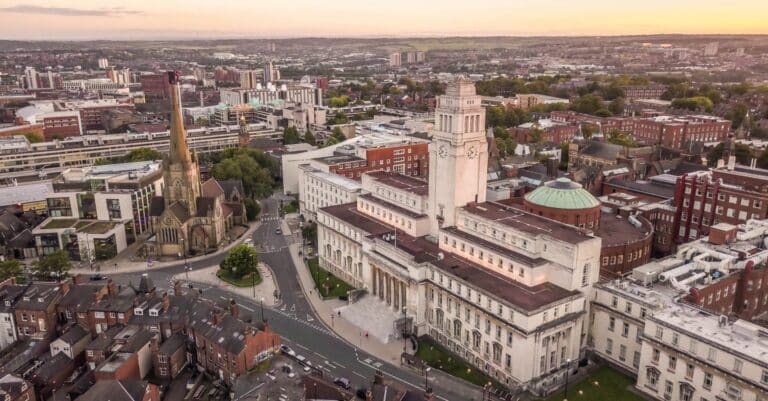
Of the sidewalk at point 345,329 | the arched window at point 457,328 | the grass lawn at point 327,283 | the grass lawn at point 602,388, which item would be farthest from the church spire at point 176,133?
the grass lawn at point 602,388

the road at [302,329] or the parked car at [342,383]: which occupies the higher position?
the parked car at [342,383]

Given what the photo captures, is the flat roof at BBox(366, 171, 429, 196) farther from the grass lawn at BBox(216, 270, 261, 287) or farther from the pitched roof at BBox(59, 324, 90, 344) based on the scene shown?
the pitched roof at BBox(59, 324, 90, 344)

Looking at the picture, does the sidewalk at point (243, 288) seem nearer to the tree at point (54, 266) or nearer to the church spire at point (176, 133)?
the tree at point (54, 266)

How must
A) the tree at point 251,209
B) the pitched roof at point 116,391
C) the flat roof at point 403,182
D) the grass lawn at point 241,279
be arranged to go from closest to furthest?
1. the pitched roof at point 116,391
2. the flat roof at point 403,182
3. the grass lawn at point 241,279
4. the tree at point 251,209

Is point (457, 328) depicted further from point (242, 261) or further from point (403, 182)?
point (242, 261)

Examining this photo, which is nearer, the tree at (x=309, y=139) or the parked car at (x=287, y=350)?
the parked car at (x=287, y=350)

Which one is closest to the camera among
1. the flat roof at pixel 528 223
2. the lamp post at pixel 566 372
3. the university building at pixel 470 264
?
the lamp post at pixel 566 372
